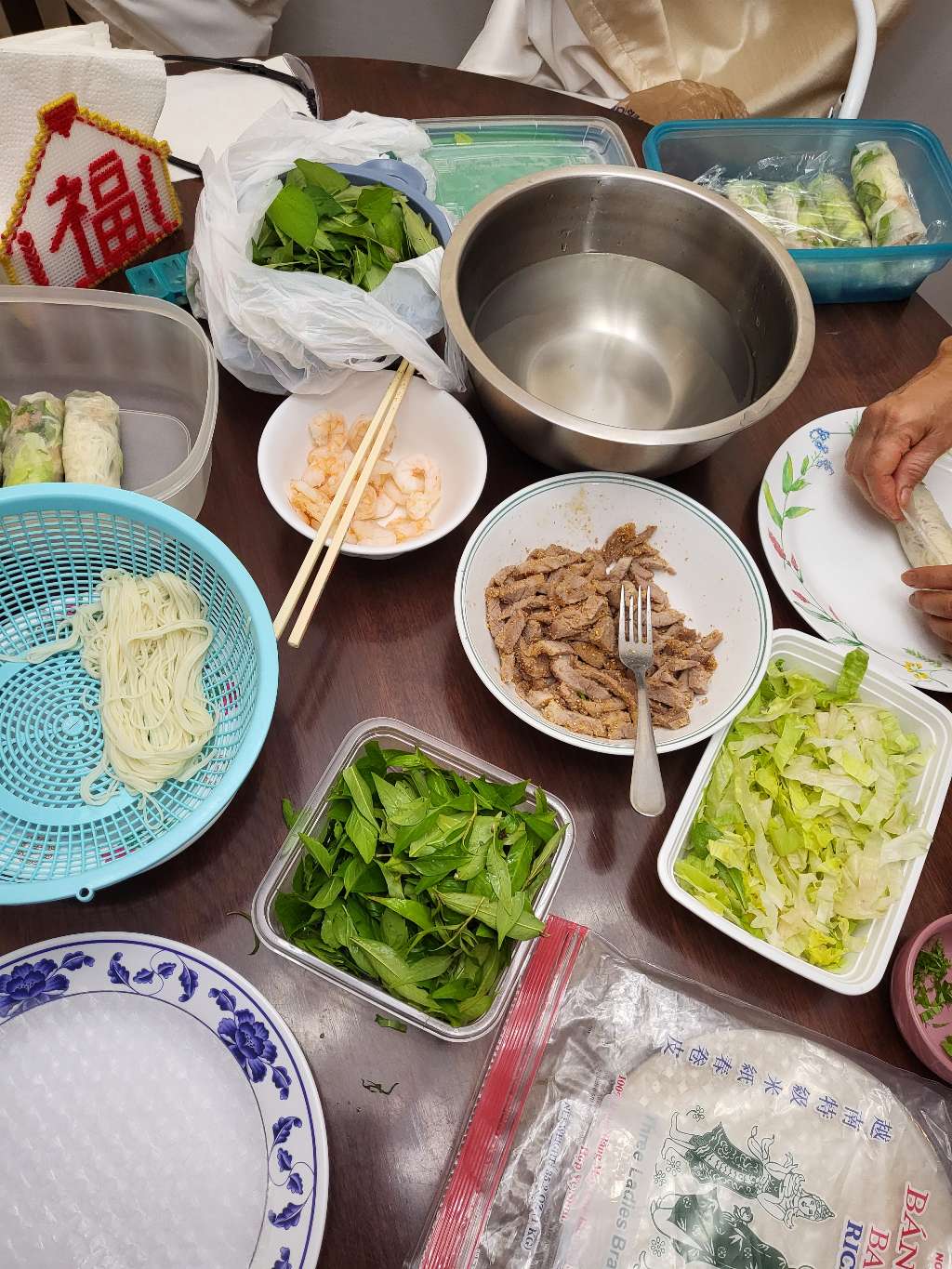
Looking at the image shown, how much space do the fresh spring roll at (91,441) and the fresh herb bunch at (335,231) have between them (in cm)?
40

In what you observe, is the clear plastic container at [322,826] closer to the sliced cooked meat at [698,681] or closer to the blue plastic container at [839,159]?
the sliced cooked meat at [698,681]

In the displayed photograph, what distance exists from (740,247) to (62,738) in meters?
1.47

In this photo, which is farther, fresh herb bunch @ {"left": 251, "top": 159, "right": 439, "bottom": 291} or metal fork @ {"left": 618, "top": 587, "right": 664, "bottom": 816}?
fresh herb bunch @ {"left": 251, "top": 159, "right": 439, "bottom": 291}

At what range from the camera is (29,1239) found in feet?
3.12

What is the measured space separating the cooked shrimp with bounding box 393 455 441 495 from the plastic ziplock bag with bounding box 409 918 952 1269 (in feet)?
2.61

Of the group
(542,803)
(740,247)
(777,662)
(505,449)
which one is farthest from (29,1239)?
(740,247)

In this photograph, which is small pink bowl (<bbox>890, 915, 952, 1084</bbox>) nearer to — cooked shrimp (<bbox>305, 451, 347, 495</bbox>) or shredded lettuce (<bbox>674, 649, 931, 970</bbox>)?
shredded lettuce (<bbox>674, 649, 931, 970</bbox>)

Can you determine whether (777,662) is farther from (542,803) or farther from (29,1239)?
(29,1239)

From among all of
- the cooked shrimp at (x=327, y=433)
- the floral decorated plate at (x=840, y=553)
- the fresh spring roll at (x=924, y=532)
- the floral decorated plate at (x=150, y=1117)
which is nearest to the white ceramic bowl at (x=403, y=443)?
the cooked shrimp at (x=327, y=433)

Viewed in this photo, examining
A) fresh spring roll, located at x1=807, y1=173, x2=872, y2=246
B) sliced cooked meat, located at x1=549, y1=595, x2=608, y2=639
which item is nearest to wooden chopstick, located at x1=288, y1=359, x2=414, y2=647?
sliced cooked meat, located at x1=549, y1=595, x2=608, y2=639

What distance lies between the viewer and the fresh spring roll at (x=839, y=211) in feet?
6.16

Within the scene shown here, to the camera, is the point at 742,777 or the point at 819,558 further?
the point at 819,558

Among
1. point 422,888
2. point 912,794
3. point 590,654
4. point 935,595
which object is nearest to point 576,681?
point 590,654

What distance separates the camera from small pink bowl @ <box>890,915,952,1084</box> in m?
1.07
